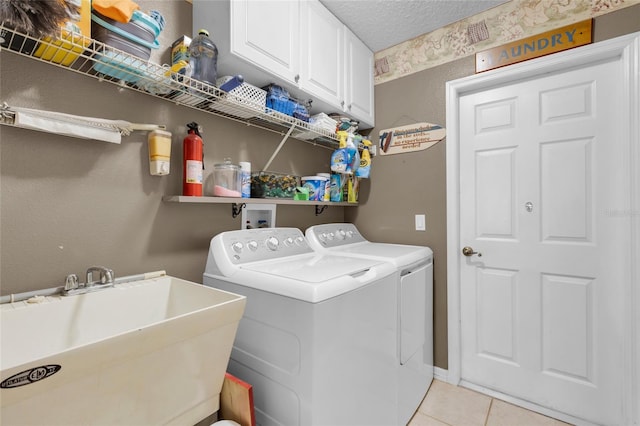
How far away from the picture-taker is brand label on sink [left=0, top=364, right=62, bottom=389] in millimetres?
584

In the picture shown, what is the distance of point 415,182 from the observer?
7.72 ft

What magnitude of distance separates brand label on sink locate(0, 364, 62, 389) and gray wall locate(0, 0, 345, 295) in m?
0.64

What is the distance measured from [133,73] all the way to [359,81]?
159cm

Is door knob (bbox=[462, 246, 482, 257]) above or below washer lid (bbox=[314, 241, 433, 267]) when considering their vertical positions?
below

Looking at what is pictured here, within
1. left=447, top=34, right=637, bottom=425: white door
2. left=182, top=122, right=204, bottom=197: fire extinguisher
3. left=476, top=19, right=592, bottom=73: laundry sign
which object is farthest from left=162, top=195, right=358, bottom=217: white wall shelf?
left=476, top=19, right=592, bottom=73: laundry sign

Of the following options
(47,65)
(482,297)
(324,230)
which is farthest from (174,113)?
(482,297)

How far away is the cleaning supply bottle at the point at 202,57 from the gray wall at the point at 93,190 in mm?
230

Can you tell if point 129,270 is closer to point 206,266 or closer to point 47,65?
point 206,266

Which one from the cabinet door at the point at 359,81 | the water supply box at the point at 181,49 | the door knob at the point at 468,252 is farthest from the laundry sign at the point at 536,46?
the water supply box at the point at 181,49

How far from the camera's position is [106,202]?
126 cm

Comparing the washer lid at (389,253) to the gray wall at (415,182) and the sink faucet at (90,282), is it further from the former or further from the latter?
the sink faucet at (90,282)

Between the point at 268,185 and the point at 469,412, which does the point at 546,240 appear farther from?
the point at 268,185

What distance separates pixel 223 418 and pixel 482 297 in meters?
1.78

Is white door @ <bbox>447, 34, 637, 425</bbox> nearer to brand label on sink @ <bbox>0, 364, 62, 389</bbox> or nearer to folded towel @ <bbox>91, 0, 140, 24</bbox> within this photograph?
folded towel @ <bbox>91, 0, 140, 24</bbox>
